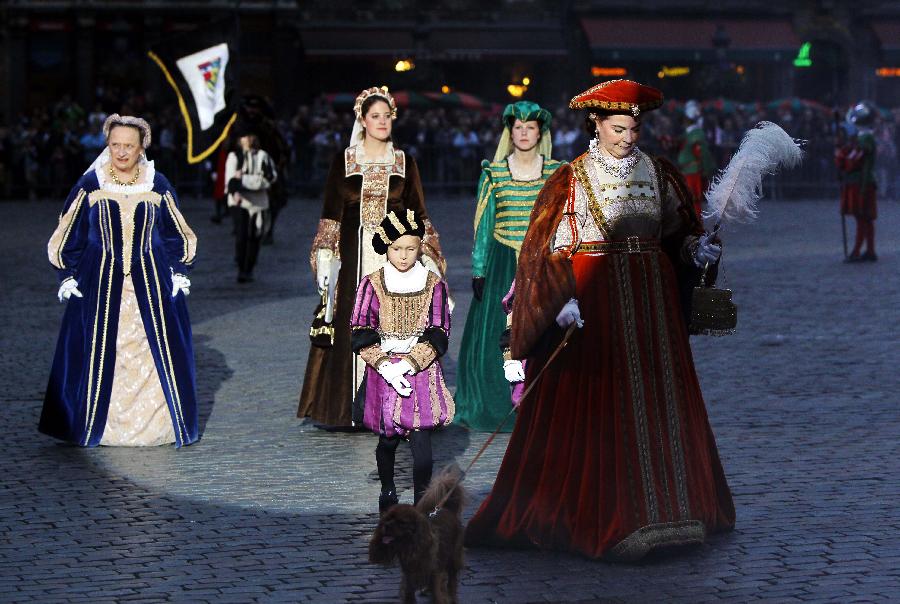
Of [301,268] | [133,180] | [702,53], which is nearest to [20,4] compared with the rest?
[702,53]

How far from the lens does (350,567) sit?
649 cm

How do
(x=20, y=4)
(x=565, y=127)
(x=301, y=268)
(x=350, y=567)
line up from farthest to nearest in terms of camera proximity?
(x=20, y=4) < (x=565, y=127) < (x=301, y=268) < (x=350, y=567)

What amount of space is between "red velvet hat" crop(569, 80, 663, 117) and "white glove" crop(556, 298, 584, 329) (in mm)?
793

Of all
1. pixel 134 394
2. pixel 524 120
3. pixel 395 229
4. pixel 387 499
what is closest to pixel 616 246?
pixel 395 229

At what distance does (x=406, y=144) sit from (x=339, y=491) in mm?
22368

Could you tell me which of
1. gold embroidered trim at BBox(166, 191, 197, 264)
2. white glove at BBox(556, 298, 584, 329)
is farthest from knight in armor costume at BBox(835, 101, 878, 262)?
white glove at BBox(556, 298, 584, 329)

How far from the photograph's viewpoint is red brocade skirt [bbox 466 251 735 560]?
21.6ft

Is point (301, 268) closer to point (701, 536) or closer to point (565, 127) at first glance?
point (701, 536)

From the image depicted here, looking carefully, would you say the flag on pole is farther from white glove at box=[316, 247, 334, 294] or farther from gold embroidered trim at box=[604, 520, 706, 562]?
gold embroidered trim at box=[604, 520, 706, 562]

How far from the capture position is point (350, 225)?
9.25 m

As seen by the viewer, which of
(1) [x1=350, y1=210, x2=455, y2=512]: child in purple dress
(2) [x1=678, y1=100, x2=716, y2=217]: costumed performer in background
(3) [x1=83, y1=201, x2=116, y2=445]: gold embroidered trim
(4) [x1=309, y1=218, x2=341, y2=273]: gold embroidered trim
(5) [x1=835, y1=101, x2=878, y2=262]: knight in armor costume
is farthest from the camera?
(2) [x1=678, y1=100, x2=716, y2=217]: costumed performer in background

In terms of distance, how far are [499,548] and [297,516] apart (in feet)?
3.37

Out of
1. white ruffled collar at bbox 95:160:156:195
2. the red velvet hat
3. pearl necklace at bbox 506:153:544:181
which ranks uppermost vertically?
the red velvet hat

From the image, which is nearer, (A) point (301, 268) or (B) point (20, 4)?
(A) point (301, 268)
